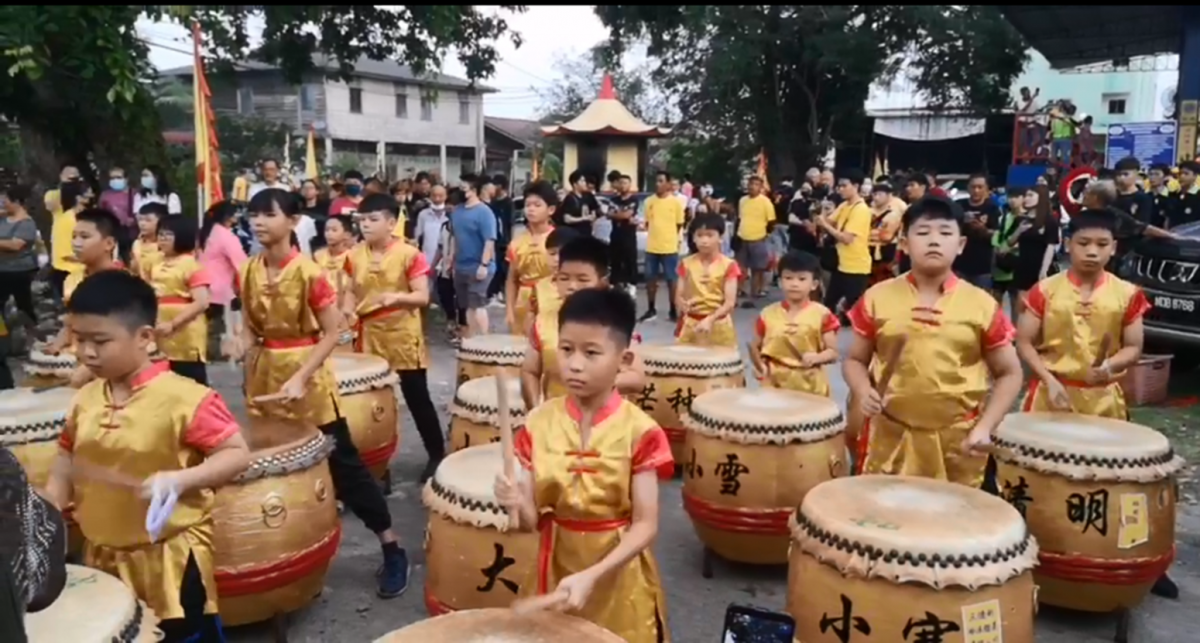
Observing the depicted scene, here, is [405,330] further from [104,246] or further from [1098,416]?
[1098,416]

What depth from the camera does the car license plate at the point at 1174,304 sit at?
23.2ft

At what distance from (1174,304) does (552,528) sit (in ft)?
20.5

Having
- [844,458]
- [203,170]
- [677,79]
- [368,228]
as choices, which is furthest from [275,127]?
[844,458]

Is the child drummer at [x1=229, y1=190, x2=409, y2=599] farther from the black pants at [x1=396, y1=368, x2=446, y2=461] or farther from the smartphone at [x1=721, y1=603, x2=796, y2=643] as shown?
the smartphone at [x1=721, y1=603, x2=796, y2=643]

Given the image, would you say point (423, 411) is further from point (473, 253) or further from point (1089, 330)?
point (473, 253)

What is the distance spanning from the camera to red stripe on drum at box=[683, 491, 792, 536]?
4.14m

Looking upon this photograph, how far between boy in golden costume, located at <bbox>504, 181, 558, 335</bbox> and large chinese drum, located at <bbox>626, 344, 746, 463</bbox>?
3.57ft

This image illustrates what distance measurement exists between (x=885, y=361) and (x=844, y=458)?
86 cm

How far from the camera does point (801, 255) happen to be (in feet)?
18.4

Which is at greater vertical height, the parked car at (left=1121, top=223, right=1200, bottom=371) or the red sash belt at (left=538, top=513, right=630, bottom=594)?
the parked car at (left=1121, top=223, right=1200, bottom=371)

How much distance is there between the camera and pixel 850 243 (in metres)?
9.34

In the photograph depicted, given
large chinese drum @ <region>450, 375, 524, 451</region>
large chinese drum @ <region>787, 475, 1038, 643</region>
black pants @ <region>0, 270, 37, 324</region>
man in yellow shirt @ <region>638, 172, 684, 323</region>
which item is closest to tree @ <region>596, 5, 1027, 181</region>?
man in yellow shirt @ <region>638, 172, 684, 323</region>

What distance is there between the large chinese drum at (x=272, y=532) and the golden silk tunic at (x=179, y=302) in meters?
2.03

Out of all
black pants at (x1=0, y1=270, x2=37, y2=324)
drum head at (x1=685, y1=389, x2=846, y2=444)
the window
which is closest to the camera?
drum head at (x1=685, y1=389, x2=846, y2=444)
